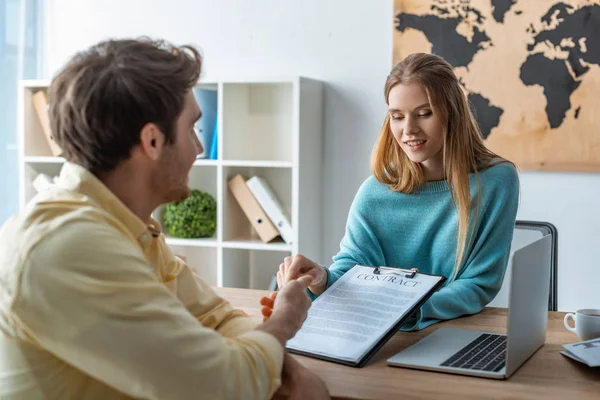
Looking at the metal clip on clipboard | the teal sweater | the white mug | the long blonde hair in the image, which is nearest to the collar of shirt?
the metal clip on clipboard

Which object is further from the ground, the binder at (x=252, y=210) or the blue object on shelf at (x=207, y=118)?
the blue object on shelf at (x=207, y=118)

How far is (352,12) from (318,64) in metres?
0.29

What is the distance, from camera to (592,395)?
1.31 meters

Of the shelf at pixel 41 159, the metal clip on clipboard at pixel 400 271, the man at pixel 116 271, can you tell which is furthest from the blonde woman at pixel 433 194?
the shelf at pixel 41 159

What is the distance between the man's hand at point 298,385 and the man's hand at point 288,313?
7cm

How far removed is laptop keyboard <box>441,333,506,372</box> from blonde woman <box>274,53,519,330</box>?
335mm

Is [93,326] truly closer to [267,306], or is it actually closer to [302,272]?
[267,306]

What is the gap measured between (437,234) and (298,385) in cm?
97

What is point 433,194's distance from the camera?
7.18ft

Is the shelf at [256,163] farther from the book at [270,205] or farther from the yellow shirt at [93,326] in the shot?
the yellow shirt at [93,326]

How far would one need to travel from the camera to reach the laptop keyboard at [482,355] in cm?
144

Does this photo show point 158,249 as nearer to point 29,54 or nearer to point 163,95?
point 163,95

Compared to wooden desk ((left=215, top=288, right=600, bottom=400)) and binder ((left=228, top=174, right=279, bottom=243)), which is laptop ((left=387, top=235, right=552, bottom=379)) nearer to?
wooden desk ((left=215, top=288, right=600, bottom=400))

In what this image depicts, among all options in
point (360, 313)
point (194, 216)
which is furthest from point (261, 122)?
point (360, 313)
